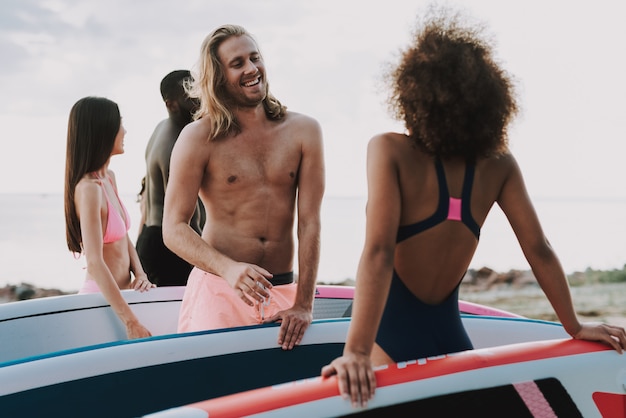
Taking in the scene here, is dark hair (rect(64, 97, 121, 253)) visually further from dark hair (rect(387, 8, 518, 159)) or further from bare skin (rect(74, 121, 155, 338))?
dark hair (rect(387, 8, 518, 159))

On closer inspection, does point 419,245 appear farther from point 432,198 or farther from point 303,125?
point 303,125

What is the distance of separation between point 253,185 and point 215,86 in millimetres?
413

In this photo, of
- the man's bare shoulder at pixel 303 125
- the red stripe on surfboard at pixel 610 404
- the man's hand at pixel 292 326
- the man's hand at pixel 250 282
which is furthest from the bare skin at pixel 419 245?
the man's bare shoulder at pixel 303 125

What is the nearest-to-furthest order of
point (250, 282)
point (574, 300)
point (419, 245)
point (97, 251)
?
point (419, 245)
point (250, 282)
point (97, 251)
point (574, 300)

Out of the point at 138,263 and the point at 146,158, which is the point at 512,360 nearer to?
the point at 138,263

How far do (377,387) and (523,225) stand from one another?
621 millimetres

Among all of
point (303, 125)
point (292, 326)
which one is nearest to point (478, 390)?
point (292, 326)

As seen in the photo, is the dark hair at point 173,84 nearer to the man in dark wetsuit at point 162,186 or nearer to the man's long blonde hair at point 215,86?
the man in dark wetsuit at point 162,186

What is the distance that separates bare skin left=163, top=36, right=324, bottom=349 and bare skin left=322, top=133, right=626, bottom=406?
0.86 meters

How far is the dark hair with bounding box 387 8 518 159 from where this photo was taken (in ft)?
5.54

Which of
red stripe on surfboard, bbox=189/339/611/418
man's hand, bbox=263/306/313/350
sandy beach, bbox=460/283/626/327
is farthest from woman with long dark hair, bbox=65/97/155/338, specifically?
sandy beach, bbox=460/283/626/327

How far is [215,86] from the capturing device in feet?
8.82

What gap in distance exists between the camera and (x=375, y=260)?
1654mm

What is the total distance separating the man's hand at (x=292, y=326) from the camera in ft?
8.52
